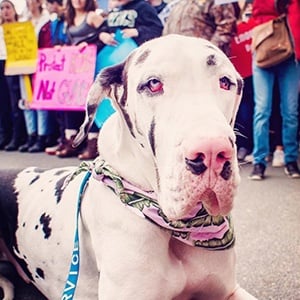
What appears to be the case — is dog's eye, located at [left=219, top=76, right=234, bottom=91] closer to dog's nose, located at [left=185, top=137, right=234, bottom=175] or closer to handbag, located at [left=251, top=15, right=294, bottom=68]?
dog's nose, located at [left=185, top=137, right=234, bottom=175]

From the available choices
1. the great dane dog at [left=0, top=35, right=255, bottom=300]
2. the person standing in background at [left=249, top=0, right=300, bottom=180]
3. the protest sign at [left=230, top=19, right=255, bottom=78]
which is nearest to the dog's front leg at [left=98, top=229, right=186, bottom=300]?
the great dane dog at [left=0, top=35, right=255, bottom=300]

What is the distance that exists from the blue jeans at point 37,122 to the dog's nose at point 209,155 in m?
4.62

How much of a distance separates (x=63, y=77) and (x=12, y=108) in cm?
104

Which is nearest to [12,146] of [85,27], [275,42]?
[85,27]

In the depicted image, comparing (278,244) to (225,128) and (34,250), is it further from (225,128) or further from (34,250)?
(225,128)

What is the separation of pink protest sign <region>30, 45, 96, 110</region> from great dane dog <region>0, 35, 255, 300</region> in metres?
3.29

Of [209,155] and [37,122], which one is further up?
[209,155]

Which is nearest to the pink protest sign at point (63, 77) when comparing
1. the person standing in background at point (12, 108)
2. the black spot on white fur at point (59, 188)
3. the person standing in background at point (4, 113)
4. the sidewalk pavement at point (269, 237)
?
the person standing in background at point (12, 108)

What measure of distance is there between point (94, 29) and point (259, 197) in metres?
2.23

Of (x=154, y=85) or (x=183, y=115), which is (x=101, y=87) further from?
(x=183, y=115)

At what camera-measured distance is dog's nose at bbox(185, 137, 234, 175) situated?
1047 millimetres

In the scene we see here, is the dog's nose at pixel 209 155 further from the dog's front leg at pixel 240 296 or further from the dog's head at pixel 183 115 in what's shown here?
the dog's front leg at pixel 240 296

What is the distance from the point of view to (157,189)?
128 cm

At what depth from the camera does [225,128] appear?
1088 millimetres
